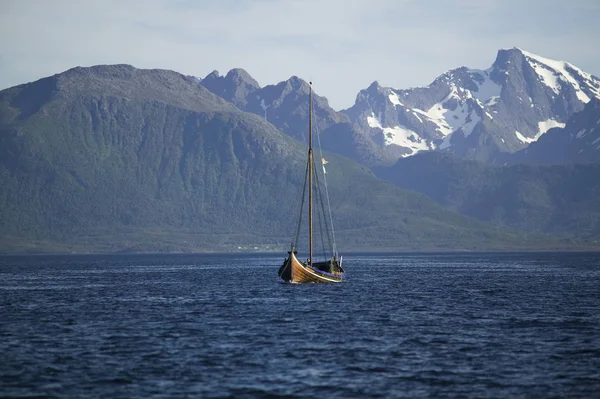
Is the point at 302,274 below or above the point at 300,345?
above

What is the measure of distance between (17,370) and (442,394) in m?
28.0

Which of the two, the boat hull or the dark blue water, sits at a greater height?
the boat hull

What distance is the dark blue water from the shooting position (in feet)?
194

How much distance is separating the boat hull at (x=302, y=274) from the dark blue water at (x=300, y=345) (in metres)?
14.0

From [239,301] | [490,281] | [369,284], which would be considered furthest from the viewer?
[490,281]

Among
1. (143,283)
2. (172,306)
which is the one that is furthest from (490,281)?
(172,306)

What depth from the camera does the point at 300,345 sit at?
7650 centimetres

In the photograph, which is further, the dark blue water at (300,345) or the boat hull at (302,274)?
the boat hull at (302,274)

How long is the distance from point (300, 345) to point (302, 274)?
70.9 m

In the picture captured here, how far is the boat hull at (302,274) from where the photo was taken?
145750 millimetres

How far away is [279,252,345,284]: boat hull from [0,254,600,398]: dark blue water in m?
14.0

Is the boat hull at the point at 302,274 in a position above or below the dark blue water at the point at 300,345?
above

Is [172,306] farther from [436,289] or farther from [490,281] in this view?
[490,281]

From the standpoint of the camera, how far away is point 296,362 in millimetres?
67750
